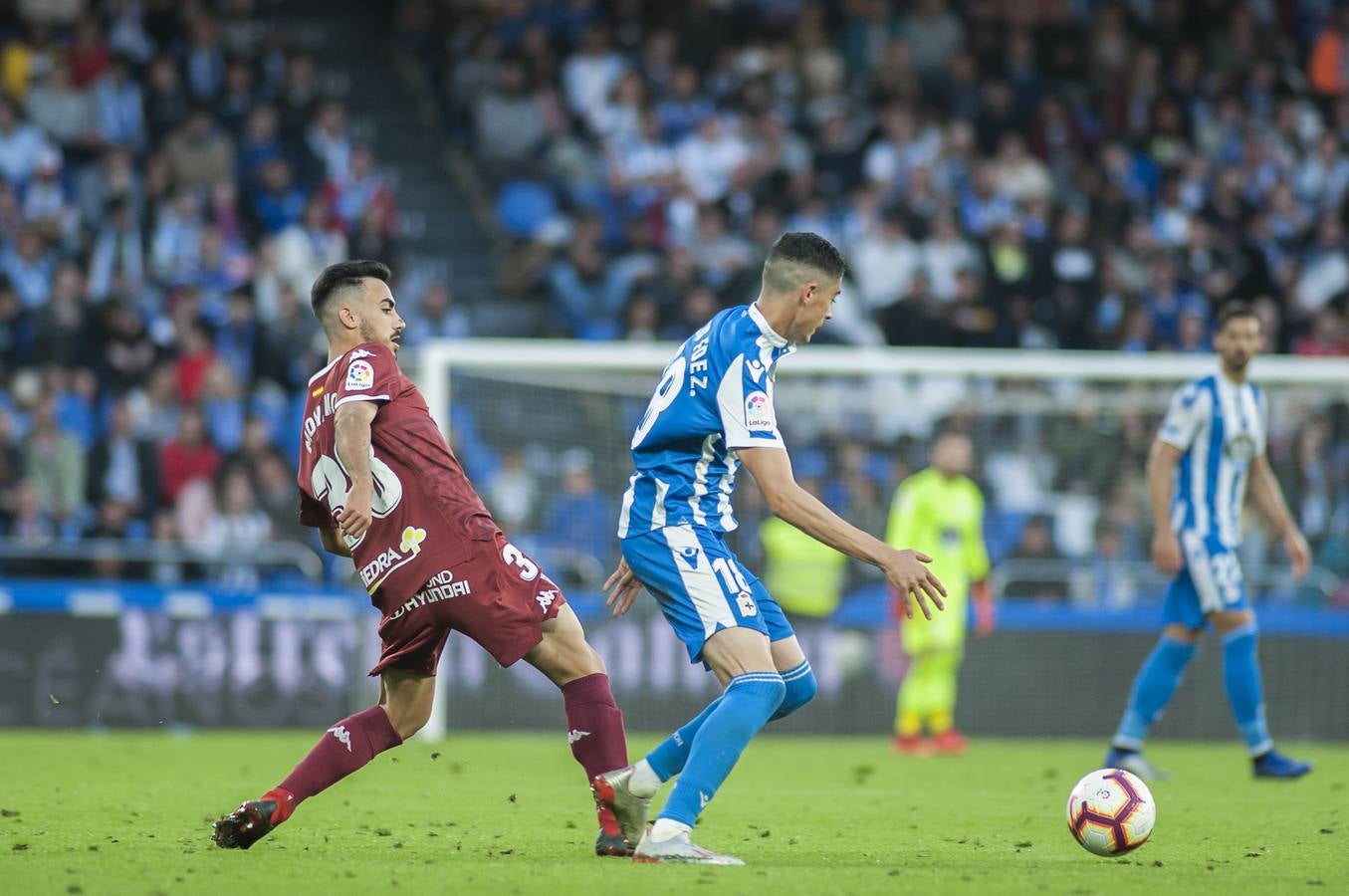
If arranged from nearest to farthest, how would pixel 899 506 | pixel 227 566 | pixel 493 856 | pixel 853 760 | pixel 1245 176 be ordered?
pixel 493 856 < pixel 853 760 < pixel 899 506 < pixel 227 566 < pixel 1245 176

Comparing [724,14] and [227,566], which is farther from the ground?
[724,14]

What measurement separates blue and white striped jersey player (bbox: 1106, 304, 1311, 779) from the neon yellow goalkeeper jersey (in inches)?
100

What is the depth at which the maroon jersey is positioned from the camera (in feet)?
22.0

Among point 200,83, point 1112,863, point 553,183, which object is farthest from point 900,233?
point 1112,863

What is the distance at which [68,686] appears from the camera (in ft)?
45.6

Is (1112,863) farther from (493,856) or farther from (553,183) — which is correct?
(553,183)

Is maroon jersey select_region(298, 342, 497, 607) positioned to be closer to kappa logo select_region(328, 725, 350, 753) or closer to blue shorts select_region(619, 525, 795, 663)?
kappa logo select_region(328, 725, 350, 753)

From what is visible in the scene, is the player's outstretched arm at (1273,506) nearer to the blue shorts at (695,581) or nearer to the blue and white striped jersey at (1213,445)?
the blue and white striped jersey at (1213,445)

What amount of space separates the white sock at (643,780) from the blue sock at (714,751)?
0.21 meters

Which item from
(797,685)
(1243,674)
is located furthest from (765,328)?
(1243,674)

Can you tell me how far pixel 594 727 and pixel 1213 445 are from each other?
497 cm

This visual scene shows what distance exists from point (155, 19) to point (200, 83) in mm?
1031

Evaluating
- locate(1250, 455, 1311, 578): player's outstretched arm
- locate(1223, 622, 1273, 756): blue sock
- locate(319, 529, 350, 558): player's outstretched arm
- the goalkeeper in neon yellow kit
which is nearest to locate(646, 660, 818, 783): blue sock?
locate(319, 529, 350, 558): player's outstretched arm

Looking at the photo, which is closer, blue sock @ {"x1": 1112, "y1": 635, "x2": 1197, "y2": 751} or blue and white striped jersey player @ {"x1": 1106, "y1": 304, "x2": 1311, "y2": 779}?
blue and white striped jersey player @ {"x1": 1106, "y1": 304, "x2": 1311, "y2": 779}
